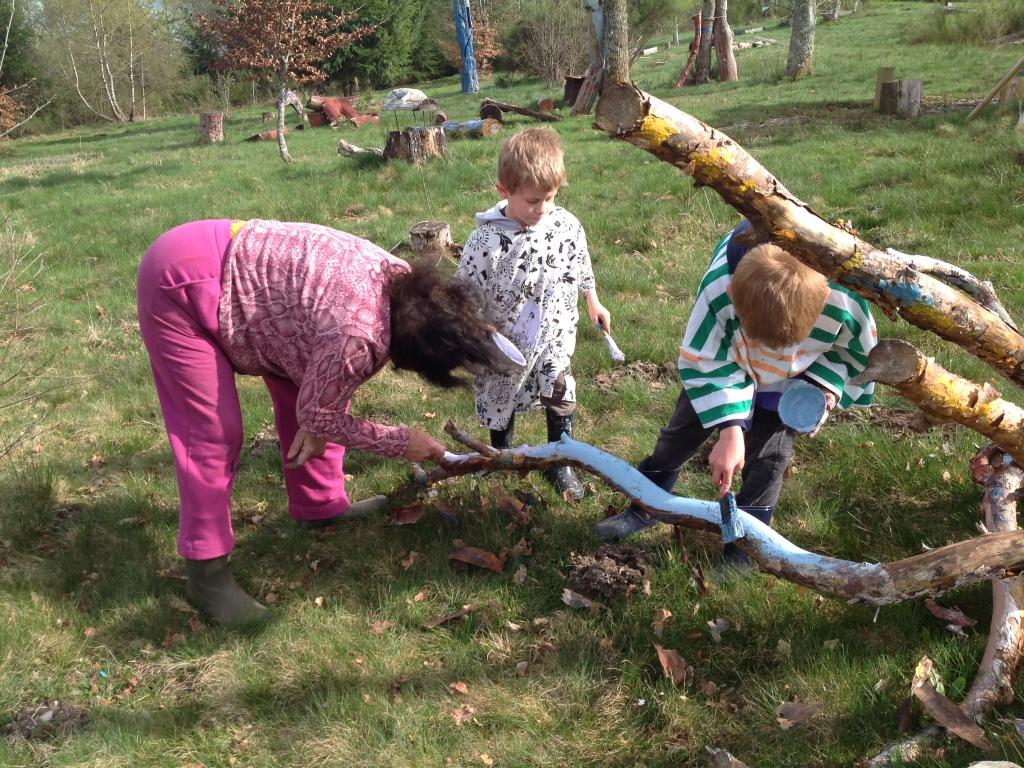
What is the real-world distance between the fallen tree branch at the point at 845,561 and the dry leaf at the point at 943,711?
0.87 ft

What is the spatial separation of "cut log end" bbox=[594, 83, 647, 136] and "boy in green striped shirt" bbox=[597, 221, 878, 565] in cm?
64

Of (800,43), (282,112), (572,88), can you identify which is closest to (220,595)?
(282,112)

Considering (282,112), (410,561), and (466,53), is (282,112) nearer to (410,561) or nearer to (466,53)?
(466,53)

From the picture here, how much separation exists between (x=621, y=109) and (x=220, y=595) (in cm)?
249

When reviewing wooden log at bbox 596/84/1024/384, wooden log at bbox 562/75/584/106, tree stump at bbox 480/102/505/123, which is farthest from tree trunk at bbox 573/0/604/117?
wooden log at bbox 596/84/1024/384

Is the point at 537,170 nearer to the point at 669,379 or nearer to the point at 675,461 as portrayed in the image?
the point at 675,461

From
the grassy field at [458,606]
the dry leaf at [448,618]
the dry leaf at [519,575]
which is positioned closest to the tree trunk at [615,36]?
the grassy field at [458,606]

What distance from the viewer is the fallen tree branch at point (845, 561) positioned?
2.10 m

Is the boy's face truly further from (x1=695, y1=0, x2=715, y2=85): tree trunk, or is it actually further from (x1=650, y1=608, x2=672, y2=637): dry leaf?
(x1=695, y1=0, x2=715, y2=85): tree trunk

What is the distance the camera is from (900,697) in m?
2.39

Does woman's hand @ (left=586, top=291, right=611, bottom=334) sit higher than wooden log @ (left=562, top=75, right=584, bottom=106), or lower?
lower

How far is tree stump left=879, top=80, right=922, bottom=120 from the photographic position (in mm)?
11031

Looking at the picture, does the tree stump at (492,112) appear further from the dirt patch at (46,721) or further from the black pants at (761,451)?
the dirt patch at (46,721)

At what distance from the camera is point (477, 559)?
10.8ft
